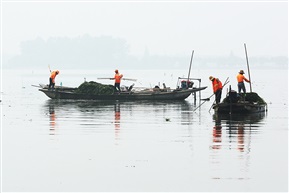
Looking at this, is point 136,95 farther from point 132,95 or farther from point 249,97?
point 249,97

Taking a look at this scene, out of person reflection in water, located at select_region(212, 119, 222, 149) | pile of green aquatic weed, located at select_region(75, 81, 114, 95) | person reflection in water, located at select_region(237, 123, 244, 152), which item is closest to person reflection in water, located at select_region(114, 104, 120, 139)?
person reflection in water, located at select_region(212, 119, 222, 149)

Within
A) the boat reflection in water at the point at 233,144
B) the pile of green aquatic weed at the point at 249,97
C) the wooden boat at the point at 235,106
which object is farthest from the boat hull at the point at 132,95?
the boat reflection in water at the point at 233,144

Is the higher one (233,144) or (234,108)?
(234,108)

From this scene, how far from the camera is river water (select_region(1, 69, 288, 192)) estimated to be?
16.7 m

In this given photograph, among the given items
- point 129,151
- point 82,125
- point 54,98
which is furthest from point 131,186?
point 54,98

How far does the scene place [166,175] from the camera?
17.6 meters

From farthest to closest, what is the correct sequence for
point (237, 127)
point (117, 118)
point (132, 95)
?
point (132, 95), point (117, 118), point (237, 127)

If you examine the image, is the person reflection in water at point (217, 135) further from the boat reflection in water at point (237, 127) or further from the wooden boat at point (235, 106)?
the wooden boat at point (235, 106)

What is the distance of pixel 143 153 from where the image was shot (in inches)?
822

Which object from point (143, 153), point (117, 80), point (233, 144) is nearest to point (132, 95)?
point (117, 80)

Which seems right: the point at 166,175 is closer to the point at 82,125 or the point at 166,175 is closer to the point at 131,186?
the point at 131,186

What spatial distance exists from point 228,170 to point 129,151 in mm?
4102

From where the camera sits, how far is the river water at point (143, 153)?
16719mm

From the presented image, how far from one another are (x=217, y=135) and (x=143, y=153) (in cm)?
496
